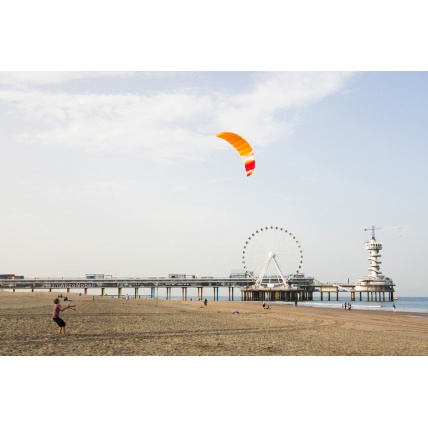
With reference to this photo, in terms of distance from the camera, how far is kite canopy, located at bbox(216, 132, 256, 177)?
63.1 feet

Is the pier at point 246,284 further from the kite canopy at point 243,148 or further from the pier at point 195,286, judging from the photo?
the kite canopy at point 243,148

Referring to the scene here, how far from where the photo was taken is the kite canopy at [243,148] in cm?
1922

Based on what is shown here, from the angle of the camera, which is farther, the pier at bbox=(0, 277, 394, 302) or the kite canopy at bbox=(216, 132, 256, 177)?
the pier at bbox=(0, 277, 394, 302)

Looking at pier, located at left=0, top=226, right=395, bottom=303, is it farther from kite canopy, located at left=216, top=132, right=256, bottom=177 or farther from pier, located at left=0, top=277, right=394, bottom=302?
kite canopy, located at left=216, top=132, right=256, bottom=177

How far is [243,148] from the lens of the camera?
1973 cm

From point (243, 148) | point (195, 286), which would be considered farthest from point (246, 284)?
point (243, 148)

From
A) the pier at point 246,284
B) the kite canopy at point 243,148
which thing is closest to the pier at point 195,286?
the pier at point 246,284

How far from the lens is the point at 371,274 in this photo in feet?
321

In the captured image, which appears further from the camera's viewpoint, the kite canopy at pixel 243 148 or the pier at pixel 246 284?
the pier at pixel 246 284

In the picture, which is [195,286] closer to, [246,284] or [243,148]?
[246,284]

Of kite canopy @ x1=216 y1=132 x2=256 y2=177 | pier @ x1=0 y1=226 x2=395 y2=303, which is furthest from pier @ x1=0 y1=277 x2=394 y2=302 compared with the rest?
kite canopy @ x1=216 y1=132 x2=256 y2=177

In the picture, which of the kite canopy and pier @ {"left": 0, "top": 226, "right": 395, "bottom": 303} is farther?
pier @ {"left": 0, "top": 226, "right": 395, "bottom": 303}
